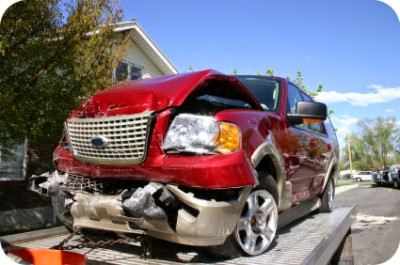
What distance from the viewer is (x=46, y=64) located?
5.68 m

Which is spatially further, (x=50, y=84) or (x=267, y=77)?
(x=50, y=84)

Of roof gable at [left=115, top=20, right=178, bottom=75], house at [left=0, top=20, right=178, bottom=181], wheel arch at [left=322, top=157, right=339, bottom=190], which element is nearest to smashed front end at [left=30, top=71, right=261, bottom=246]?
wheel arch at [left=322, top=157, right=339, bottom=190]

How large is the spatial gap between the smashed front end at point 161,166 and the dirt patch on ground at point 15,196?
7.69 meters

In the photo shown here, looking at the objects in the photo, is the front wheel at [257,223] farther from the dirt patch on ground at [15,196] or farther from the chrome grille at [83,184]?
the dirt patch on ground at [15,196]

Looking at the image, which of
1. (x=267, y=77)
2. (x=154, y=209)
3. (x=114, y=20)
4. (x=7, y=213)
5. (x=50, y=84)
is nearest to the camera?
(x=154, y=209)

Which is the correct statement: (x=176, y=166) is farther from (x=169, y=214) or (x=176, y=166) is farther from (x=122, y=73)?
(x=122, y=73)

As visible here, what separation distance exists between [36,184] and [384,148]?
9038mm

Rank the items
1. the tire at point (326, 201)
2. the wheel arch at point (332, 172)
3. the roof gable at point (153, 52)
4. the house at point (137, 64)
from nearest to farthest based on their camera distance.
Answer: the wheel arch at point (332, 172) → the tire at point (326, 201) → the house at point (137, 64) → the roof gable at point (153, 52)

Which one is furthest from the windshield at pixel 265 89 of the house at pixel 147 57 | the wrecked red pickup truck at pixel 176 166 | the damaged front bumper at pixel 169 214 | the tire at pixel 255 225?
the house at pixel 147 57

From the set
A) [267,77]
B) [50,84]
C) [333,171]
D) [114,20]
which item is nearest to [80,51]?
[50,84]

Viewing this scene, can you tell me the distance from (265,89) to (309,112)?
665 mm

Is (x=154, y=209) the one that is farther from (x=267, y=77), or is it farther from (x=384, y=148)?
(x=384, y=148)

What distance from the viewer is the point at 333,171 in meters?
5.34

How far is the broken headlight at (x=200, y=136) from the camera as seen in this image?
2262 millimetres
